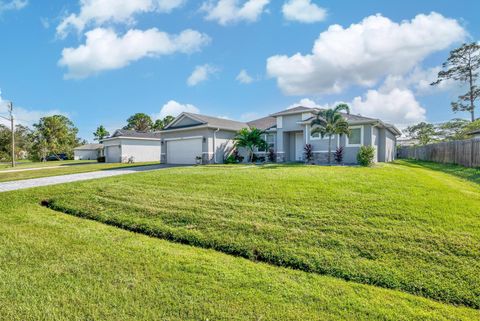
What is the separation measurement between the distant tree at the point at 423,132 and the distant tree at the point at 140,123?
52.2 meters

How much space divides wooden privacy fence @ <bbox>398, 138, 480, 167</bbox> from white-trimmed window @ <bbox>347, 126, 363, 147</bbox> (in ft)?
21.2

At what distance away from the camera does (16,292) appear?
11.2 feet

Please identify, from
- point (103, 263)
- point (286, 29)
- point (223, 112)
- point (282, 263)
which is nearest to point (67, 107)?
point (223, 112)

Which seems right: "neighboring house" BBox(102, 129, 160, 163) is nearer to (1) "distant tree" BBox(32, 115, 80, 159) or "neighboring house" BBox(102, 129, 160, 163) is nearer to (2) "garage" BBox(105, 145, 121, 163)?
(2) "garage" BBox(105, 145, 121, 163)

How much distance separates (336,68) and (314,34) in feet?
23.2

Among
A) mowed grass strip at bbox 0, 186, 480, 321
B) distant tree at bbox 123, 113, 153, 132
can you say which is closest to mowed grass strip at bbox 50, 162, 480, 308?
mowed grass strip at bbox 0, 186, 480, 321

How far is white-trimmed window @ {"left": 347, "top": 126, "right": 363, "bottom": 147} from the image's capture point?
1652cm

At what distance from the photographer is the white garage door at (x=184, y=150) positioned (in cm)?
2072

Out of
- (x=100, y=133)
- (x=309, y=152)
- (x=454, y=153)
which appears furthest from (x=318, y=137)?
(x=100, y=133)

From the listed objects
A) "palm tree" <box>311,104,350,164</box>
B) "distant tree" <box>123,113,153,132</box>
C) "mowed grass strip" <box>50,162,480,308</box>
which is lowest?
"mowed grass strip" <box>50,162,480,308</box>

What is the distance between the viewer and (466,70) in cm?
2950

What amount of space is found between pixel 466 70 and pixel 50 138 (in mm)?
66221

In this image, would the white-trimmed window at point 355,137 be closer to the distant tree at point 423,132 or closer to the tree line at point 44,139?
the distant tree at point 423,132

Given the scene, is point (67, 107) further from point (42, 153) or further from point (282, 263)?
point (282, 263)
